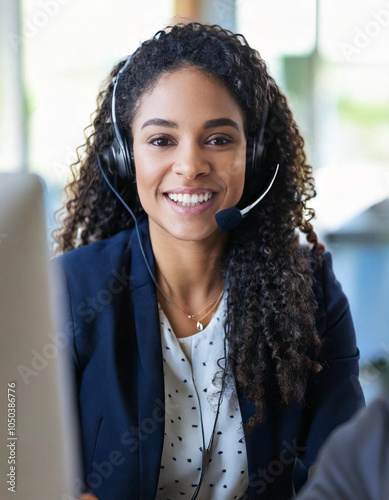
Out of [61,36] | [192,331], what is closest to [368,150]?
[61,36]

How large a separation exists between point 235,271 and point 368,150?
8.82ft

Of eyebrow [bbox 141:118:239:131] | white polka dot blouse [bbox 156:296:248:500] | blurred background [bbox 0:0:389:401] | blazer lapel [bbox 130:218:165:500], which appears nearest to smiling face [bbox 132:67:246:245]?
eyebrow [bbox 141:118:239:131]

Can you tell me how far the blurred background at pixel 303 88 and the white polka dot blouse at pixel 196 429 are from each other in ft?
6.51

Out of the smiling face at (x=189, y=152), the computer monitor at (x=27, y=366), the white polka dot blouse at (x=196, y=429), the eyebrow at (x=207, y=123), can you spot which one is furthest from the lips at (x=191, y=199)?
the computer monitor at (x=27, y=366)

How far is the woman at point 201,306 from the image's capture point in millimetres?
1177

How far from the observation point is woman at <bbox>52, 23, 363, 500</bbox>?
1.18 metres

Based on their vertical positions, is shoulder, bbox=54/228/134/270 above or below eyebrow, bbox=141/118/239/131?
below

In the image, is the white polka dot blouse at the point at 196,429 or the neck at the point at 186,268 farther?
the neck at the point at 186,268

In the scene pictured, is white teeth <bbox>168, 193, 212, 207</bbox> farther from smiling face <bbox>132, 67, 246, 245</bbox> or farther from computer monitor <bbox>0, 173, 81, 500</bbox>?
computer monitor <bbox>0, 173, 81, 500</bbox>

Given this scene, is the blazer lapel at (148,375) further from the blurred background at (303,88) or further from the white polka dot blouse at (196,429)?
the blurred background at (303,88)

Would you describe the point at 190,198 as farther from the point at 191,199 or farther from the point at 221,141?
the point at 221,141

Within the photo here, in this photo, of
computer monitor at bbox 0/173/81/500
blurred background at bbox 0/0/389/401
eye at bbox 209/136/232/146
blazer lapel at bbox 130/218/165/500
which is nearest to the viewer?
computer monitor at bbox 0/173/81/500

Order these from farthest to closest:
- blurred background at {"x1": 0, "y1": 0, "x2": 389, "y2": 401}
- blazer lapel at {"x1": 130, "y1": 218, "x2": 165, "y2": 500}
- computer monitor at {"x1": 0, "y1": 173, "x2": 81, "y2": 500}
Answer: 1. blurred background at {"x1": 0, "y1": 0, "x2": 389, "y2": 401}
2. blazer lapel at {"x1": 130, "y1": 218, "x2": 165, "y2": 500}
3. computer monitor at {"x1": 0, "y1": 173, "x2": 81, "y2": 500}

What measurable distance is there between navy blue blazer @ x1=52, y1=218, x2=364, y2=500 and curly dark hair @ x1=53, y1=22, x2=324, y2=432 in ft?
0.15
